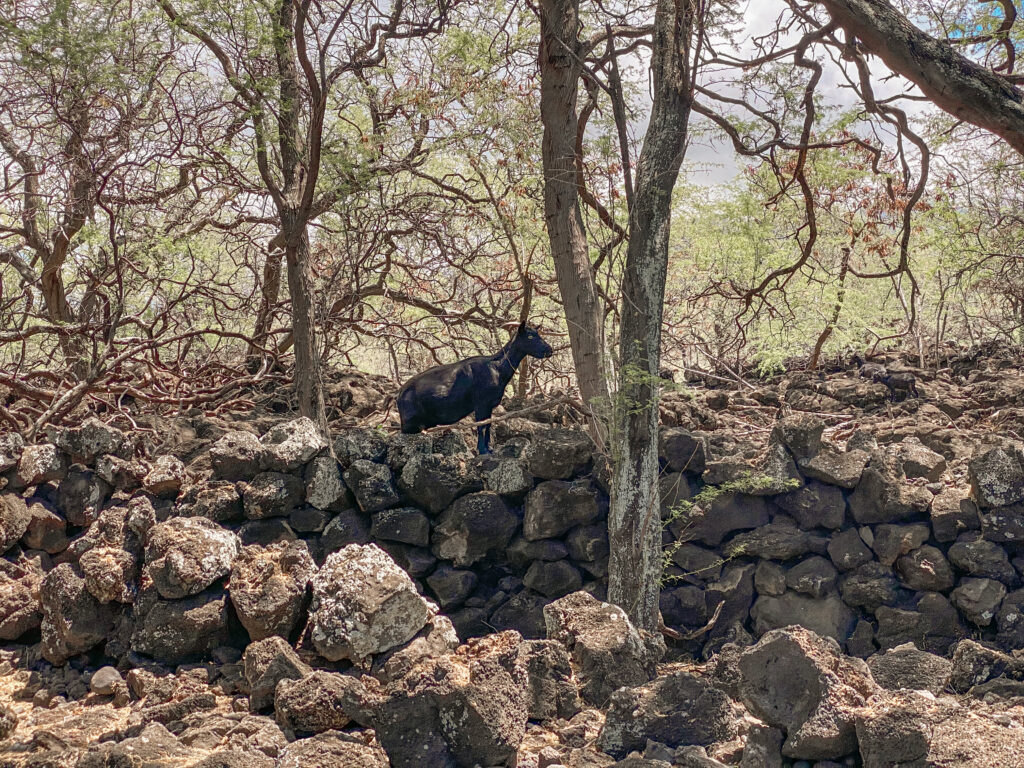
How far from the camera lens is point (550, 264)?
428 inches

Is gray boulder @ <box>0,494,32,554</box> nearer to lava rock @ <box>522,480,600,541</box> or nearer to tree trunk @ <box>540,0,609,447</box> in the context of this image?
lava rock @ <box>522,480,600,541</box>

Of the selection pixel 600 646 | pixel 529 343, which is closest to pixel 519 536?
pixel 529 343

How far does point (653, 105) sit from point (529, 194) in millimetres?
2917

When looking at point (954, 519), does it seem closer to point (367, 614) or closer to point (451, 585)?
point (451, 585)

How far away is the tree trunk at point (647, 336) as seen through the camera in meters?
5.71

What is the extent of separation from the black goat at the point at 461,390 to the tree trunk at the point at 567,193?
0.57 meters

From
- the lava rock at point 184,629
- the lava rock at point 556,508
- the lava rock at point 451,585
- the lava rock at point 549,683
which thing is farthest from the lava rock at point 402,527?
the lava rock at point 549,683

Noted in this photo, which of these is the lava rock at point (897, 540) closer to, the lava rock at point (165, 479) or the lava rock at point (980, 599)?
the lava rock at point (980, 599)

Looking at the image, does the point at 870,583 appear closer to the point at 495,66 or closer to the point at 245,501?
the point at 245,501

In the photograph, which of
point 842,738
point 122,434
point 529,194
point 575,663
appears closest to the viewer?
point 842,738

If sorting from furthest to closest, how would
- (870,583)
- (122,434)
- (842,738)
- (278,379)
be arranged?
(278,379), (122,434), (870,583), (842,738)

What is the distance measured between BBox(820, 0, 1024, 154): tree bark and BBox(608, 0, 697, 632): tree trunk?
1005 mm

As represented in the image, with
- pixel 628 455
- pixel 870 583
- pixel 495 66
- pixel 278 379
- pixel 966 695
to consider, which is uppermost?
pixel 495 66

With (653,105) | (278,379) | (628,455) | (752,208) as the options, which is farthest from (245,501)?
(752,208)
